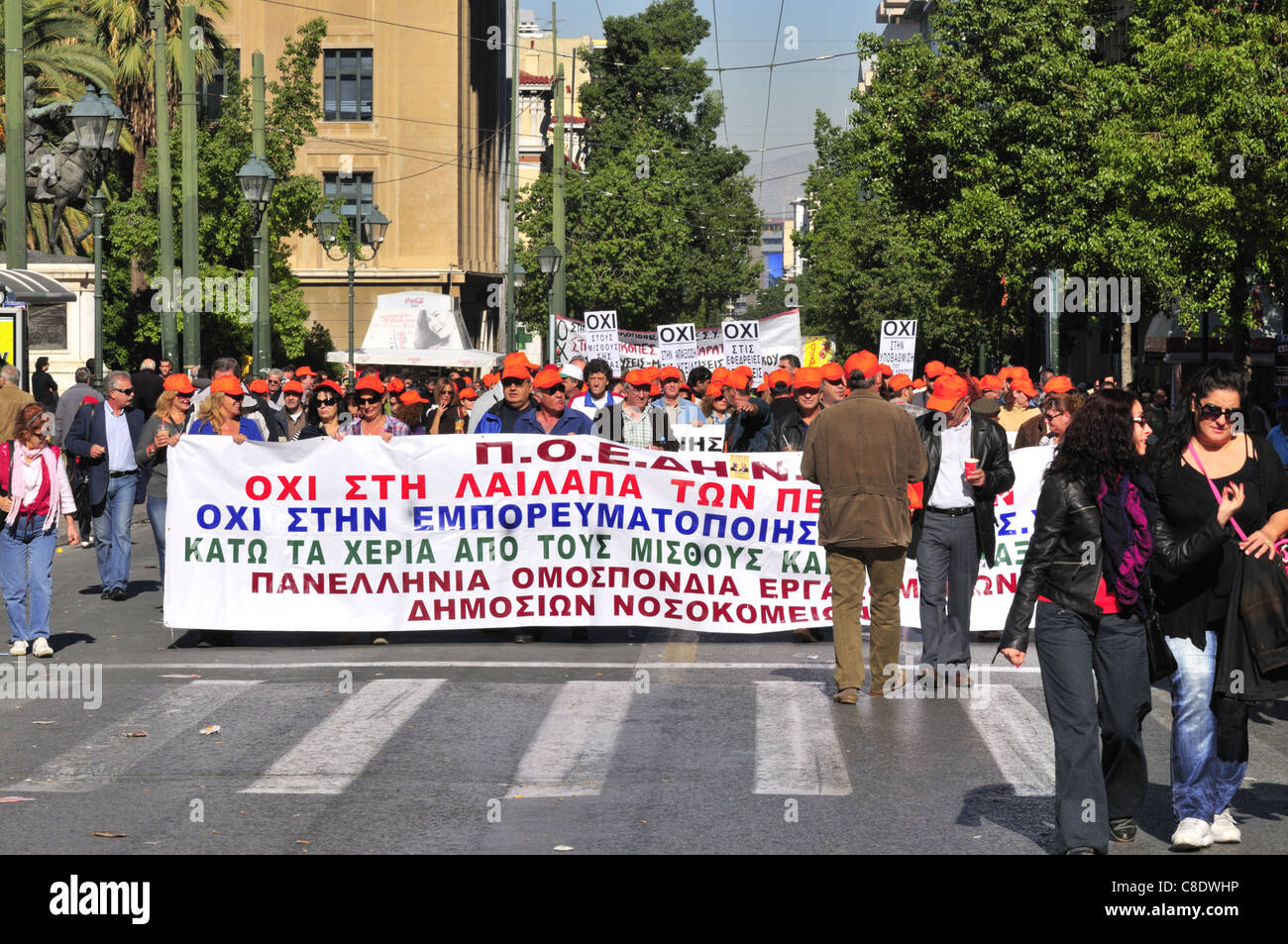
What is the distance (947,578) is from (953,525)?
34 centimetres

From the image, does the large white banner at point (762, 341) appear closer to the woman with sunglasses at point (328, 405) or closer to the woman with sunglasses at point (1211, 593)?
the woman with sunglasses at point (328, 405)

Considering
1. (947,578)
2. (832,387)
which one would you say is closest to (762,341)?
(832,387)

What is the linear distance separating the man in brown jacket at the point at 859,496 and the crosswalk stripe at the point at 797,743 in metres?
0.34

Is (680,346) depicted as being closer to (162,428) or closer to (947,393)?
(162,428)

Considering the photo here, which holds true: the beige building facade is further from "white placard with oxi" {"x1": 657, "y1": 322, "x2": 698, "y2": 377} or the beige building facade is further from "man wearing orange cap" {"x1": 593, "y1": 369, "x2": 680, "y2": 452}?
"man wearing orange cap" {"x1": 593, "y1": 369, "x2": 680, "y2": 452}

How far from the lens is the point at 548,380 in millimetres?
13125

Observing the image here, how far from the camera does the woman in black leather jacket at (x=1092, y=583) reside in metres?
6.82

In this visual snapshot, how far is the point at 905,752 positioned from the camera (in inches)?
354

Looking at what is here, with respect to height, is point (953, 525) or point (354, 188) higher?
point (354, 188)

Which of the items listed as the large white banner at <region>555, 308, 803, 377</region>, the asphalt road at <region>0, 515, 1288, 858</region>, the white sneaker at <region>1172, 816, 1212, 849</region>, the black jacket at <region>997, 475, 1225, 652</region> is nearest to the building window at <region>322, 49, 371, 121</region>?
the large white banner at <region>555, 308, 803, 377</region>

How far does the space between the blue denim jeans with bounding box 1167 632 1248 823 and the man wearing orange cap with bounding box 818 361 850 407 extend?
16.2 ft

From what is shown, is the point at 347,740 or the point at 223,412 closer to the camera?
the point at 347,740

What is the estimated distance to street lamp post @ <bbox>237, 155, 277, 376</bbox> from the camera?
25.3 metres

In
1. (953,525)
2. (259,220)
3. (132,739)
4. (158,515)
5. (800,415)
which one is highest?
(259,220)
